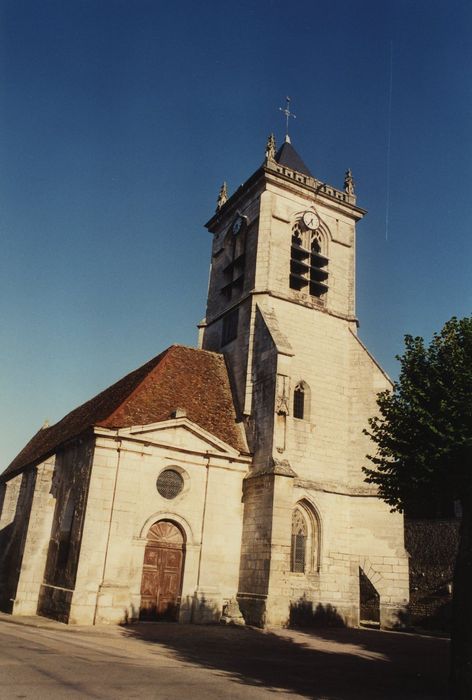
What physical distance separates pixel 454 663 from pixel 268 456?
34.4ft

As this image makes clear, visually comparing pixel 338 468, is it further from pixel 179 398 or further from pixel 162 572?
pixel 162 572

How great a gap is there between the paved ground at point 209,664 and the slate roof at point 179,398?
240 inches

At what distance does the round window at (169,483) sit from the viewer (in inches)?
711

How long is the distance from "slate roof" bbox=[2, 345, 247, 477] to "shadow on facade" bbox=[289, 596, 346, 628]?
517 centimetres

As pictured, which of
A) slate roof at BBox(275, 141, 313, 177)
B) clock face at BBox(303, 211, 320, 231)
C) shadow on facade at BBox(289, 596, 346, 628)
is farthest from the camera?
slate roof at BBox(275, 141, 313, 177)

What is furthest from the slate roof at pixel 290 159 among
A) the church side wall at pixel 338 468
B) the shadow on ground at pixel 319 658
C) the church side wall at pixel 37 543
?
the shadow on ground at pixel 319 658

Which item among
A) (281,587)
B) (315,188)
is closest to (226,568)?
(281,587)

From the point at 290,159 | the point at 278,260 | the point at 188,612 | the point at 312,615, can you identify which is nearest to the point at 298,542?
the point at 312,615

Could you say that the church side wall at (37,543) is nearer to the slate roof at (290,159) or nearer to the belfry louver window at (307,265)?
the belfry louver window at (307,265)

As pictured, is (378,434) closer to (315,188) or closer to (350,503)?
(350,503)

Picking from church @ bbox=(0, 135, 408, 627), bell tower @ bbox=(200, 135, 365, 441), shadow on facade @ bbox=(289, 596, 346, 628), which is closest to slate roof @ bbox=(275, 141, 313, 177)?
bell tower @ bbox=(200, 135, 365, 441)

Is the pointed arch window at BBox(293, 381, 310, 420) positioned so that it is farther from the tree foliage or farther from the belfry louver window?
the tree foliage

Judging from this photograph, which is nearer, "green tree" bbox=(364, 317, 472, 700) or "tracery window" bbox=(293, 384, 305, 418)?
"green tree" bbox=(364, 317, 472, 700)

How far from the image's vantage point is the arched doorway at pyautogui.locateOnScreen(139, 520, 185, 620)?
1709 cm
